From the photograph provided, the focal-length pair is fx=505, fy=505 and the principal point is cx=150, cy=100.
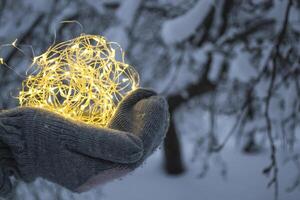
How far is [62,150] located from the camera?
2.25 ft

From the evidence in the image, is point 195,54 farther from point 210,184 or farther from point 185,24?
point 210,184

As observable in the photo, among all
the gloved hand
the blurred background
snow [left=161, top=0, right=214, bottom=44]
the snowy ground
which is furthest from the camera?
the snowy ground

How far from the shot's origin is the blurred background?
191cm

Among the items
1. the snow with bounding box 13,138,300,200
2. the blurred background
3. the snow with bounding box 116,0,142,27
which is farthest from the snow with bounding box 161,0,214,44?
the snow with bounding box 13,138,300,200

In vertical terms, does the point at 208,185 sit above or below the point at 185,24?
below

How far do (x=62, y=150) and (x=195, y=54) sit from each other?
1771mm

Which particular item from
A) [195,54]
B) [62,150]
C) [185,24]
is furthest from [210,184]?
[62,150]

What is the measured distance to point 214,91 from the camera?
283cm

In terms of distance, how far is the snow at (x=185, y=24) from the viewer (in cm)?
208

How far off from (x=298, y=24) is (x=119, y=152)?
59.3 inches

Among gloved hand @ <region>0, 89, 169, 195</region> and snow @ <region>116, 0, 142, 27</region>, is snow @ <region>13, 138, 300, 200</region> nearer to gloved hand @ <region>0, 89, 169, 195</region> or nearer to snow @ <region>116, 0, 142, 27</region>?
snow @ <region>116, 0, 142, 27</region>

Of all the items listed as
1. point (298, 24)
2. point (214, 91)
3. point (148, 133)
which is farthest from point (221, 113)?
point (148, 133)

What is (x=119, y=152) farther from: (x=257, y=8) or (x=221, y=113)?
(x=221, y=113)

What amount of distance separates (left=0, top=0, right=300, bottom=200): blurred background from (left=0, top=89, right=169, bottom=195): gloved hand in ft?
2.51
